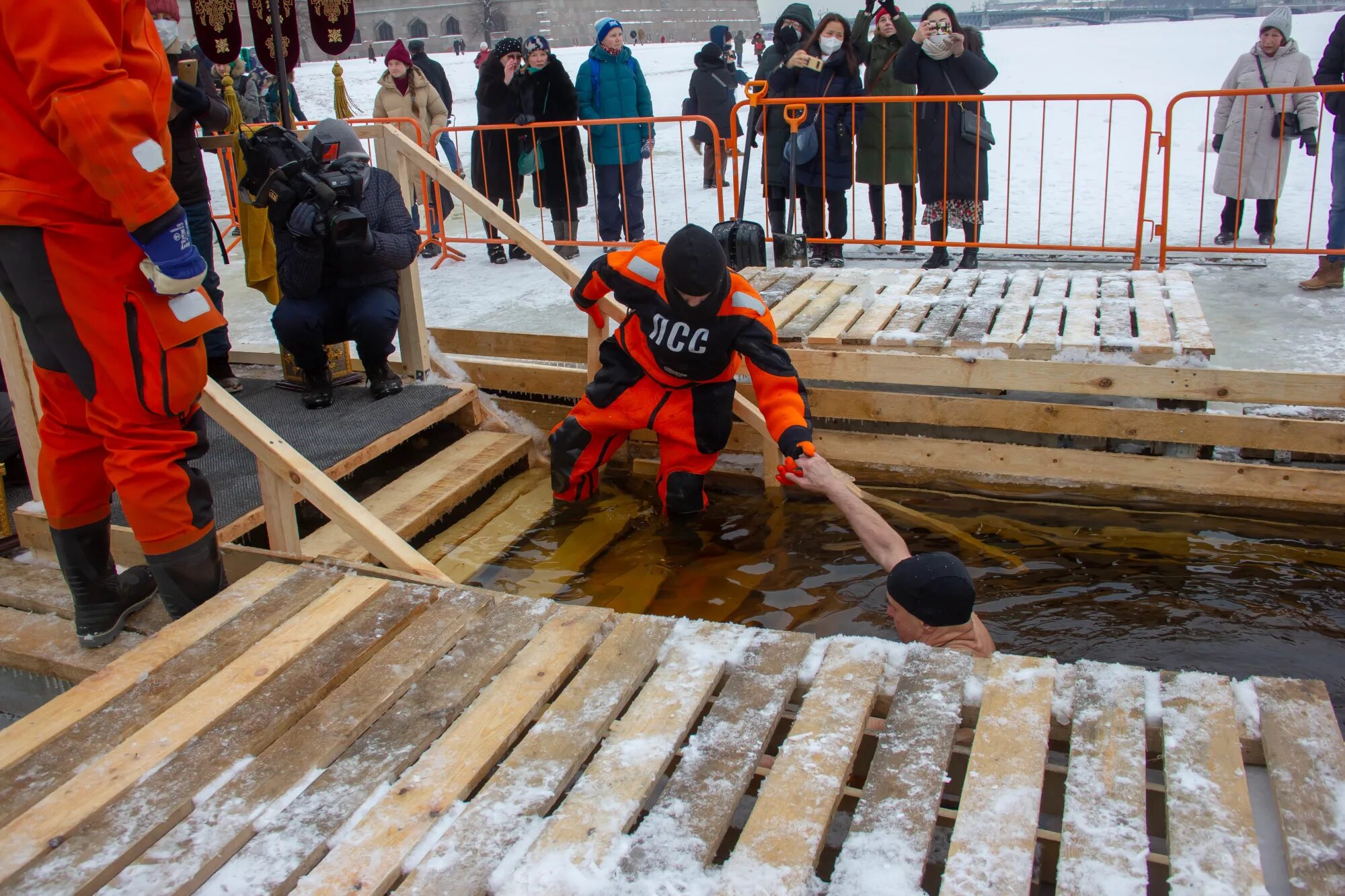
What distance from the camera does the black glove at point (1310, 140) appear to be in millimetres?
7844

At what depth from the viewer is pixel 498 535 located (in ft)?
16.4

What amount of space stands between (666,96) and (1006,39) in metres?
17.7

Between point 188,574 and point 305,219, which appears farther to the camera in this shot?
point 305,219

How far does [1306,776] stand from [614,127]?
8327mm

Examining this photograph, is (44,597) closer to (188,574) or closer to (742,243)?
(188,574)

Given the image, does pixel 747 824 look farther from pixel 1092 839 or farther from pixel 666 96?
pixel 666 96

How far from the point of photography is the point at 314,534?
15.4 ft

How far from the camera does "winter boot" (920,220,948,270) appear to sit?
325 inches

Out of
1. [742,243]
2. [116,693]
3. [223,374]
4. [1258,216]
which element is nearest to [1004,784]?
[116,693]

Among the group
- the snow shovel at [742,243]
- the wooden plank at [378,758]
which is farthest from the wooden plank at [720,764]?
the snow shovel at [742,243]

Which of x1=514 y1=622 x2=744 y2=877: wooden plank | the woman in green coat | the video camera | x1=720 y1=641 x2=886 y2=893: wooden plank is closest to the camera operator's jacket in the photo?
the video camera

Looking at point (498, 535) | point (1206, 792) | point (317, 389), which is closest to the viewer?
point (1206, 792)

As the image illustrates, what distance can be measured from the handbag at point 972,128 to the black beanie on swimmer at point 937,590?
5.56 m

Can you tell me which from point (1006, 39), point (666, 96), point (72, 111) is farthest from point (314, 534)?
point (1006, 39)
